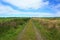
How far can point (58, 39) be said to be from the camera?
1670 centimetres

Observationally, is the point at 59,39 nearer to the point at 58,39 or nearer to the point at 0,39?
the point at 58,39

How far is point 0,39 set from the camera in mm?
18047

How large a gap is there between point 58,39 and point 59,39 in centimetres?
13

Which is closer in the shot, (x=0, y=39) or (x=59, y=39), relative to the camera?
(x=59, y=39)

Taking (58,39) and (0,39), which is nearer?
(58,39)

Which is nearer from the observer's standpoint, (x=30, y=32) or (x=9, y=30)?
(x=30, y=32)

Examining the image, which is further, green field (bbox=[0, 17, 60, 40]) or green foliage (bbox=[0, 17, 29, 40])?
green foliage (bbox=[0, 17, 29, 40])

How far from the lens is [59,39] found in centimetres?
1661

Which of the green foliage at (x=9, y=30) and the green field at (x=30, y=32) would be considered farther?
the green foliage at (x=9, y=30)

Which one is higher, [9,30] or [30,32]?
[30,32]

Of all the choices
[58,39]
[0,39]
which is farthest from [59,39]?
[0,39]

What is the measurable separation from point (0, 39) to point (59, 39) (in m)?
6.29

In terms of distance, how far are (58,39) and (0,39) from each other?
6183 mm
